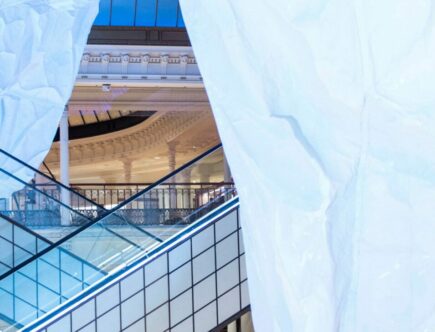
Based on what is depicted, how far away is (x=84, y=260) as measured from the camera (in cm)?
694

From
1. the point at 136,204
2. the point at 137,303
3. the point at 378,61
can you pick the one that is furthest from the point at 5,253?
the point at 378,61

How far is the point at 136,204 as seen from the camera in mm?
8102

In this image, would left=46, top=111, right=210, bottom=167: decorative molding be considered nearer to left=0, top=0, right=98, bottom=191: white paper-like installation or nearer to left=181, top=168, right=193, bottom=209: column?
left=181, top=168, right=193, bottom=209: column

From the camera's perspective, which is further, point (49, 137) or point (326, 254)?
point (49, 137)

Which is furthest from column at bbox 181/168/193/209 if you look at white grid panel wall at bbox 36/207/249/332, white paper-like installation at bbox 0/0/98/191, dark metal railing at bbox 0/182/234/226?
white paper-like installation at bbox 0/0/98/191

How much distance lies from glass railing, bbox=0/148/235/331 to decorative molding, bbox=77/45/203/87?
6318mm

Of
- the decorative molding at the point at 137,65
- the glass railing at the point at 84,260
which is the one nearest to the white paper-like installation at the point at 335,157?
the glass railing at the point at 84,260

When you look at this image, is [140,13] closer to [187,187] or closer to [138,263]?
[187,187]

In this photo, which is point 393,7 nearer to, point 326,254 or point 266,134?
point 266,134

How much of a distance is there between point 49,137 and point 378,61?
10.9 feet

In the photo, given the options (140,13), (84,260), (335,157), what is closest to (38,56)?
(84,260)

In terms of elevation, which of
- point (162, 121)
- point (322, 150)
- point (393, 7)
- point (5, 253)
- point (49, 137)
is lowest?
point (162, 121)

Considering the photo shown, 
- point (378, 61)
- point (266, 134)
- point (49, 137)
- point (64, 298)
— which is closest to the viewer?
point (378, 61)

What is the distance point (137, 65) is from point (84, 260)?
23.4 ft
